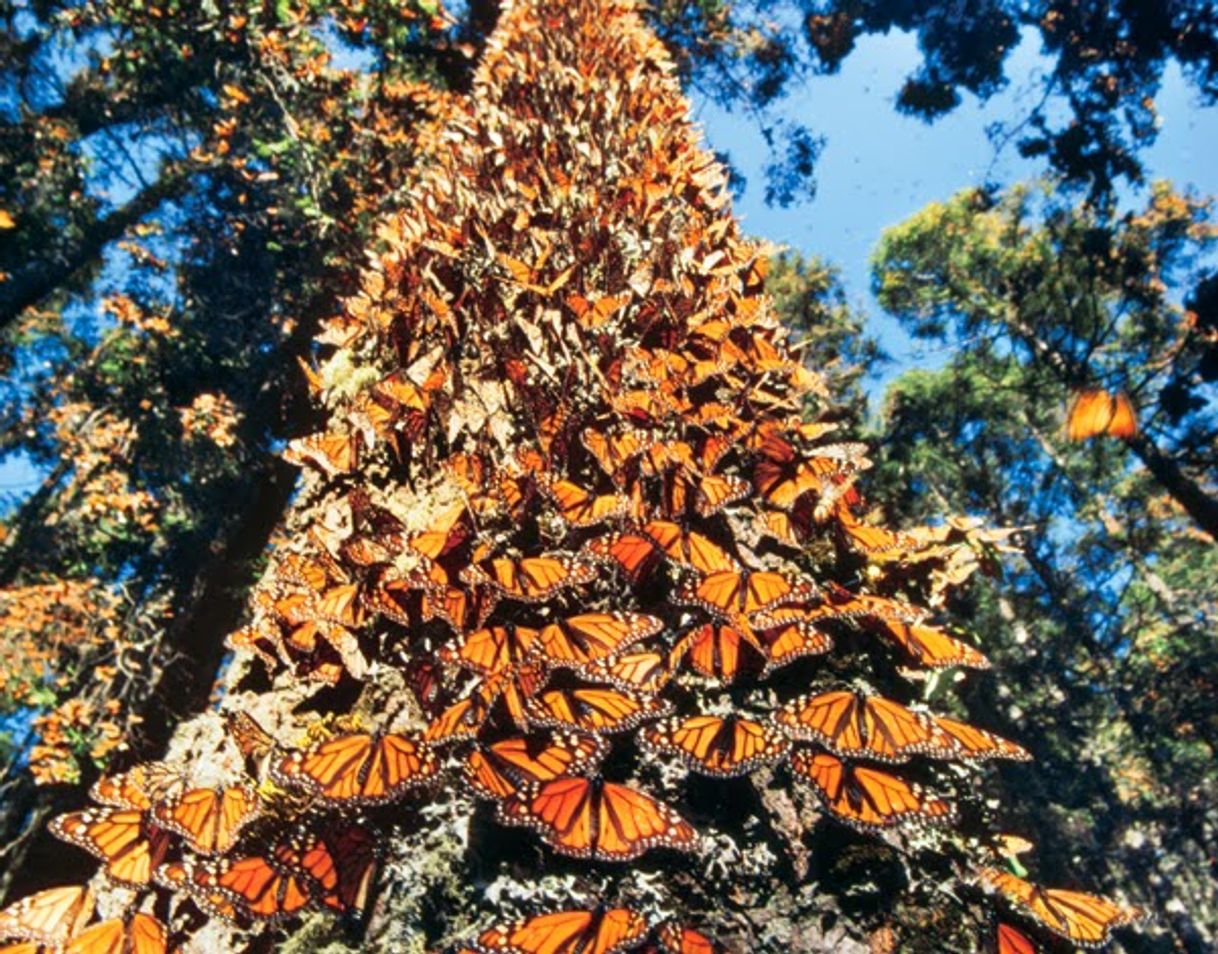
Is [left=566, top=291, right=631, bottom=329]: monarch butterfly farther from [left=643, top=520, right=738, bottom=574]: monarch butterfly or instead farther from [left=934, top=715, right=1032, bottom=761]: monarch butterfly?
[left=934, top=715, right=1032, bottom=761]: monarch butterfly

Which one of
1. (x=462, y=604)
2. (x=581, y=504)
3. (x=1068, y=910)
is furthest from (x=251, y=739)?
(x=1068, y=910)

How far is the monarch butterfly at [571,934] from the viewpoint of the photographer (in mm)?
1065

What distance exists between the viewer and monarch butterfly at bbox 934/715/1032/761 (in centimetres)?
139

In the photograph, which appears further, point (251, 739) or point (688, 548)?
point (688, 548)

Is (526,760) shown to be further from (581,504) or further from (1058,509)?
(1058,509)

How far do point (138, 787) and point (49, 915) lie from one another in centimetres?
25

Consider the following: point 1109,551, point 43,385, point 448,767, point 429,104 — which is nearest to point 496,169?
point 448,767

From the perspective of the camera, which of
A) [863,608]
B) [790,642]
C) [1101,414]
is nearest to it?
[790,642]

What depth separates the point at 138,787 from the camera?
153 centimetres

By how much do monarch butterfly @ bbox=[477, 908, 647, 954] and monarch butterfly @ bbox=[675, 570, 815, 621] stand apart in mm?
643

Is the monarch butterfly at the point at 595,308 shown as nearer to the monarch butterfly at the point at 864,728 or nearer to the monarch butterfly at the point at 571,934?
the monarch butterfly at the point at 864,728

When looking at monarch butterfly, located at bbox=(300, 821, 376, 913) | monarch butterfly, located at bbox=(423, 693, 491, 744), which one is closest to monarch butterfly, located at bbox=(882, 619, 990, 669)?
monarch butterfly, located at bbox=(423, 693, 491, 744)

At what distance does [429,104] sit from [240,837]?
8.81 m

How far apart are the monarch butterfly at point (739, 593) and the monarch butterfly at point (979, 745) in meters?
0.40
